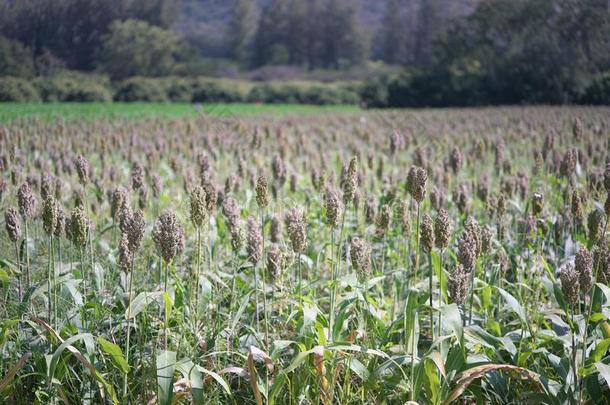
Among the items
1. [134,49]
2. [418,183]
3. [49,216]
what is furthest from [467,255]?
[134,49]

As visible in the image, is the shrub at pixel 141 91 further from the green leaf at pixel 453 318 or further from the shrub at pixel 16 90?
the green leaf at pixel 453 318

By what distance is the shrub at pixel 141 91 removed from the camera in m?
34.2

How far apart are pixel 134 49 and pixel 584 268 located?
23072mm

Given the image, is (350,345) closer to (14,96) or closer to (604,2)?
(14,96)

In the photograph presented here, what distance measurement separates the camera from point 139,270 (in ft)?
17.1

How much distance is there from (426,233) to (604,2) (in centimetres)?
3004

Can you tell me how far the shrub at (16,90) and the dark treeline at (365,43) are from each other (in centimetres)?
42

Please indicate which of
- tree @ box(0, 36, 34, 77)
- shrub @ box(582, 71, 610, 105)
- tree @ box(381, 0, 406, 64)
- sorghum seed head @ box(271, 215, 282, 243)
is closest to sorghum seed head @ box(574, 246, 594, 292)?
sorghum seed head @ box(271, 215, 282, 243)

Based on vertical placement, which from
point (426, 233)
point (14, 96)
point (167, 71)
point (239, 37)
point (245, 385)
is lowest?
point (245, 385)

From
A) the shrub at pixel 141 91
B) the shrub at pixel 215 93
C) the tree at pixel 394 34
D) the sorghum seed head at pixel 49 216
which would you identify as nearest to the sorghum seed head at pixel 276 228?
the sorghum seed head at pixel 49 216

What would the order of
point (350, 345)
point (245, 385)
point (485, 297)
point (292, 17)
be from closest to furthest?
point (350, 345) → point (245, 385) → point (485, 297) → point (292, 17)

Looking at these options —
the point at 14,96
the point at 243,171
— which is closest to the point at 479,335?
the point at 243,171

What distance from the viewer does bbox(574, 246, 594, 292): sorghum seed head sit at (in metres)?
2.91

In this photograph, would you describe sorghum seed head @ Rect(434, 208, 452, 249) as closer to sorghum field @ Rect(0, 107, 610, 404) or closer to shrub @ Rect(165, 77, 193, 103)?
sorghum field @ Rect(0, 107, 610, 404)
